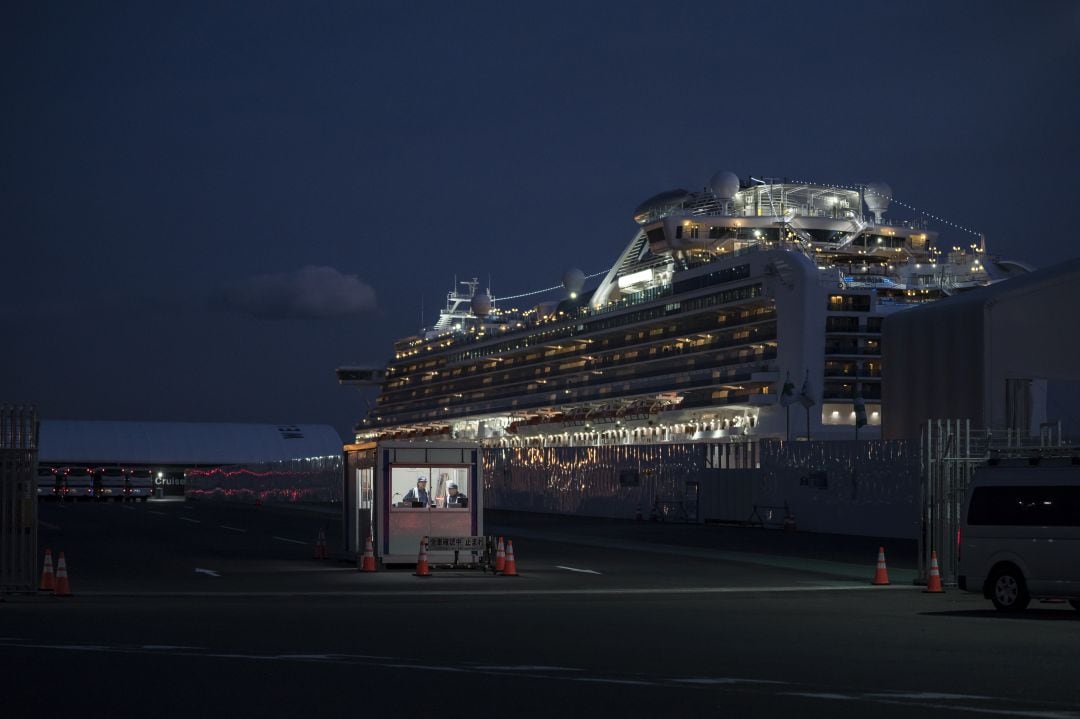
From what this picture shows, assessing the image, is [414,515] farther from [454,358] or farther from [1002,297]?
[454,358]

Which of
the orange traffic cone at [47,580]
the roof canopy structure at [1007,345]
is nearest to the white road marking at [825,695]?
the orange traffic cone at [47,580]

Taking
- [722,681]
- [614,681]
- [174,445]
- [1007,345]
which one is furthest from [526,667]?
[174,445]

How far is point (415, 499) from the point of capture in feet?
89.8

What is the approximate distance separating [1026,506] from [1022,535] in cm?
40

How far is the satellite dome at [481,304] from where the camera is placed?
13325 centimetres

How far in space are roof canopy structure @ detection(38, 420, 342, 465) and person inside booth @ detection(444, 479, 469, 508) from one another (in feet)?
427

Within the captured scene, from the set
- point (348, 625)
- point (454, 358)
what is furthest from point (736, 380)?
point (348, 625)

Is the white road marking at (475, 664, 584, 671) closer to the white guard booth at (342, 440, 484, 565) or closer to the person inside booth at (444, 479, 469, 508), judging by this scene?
the white guard booth at (342, 440, 484, 565)

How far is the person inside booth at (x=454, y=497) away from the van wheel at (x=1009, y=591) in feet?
37.9

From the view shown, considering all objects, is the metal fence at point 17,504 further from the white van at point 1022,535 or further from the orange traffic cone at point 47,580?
the white van at point 1022,535

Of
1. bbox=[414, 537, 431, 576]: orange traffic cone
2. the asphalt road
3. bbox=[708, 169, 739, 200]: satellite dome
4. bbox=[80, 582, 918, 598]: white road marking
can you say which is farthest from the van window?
bbox=[708, 169, 739, 200]: satellite dome

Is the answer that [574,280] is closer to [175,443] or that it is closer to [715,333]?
[715,333]

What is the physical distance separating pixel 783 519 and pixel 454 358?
7706 cm

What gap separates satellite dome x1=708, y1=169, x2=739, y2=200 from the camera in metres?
99.2
